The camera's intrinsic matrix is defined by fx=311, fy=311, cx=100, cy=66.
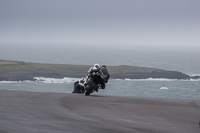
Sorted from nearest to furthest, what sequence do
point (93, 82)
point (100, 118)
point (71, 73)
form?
point (100, 118) → point (93, 82) → point (71, 73)

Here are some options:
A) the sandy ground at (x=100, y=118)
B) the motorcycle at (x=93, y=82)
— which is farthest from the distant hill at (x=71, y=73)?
the sandy ground at (x=100, y=118)

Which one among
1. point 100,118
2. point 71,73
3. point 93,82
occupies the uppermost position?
point 93,82

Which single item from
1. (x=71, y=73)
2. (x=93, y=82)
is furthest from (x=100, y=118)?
(x=71, y=73)

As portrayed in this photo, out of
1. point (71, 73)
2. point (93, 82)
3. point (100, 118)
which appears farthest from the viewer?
point (71, 73)

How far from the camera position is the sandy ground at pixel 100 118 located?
604 centimetres

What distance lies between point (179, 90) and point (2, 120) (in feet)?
239

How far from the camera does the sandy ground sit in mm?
6043

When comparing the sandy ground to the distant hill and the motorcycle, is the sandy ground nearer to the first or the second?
the motorcycle

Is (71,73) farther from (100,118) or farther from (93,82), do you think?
(100,118)

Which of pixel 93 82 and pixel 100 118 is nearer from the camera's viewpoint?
pixel 100 118

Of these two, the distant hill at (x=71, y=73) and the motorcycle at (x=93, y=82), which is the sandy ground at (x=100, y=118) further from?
the distant hill at (x=71, y=73)

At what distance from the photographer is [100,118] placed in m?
7.43

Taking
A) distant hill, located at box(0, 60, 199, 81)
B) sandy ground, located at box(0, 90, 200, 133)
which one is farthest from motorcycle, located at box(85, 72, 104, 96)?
distant hill, located at box(0, 60, 199, 81)

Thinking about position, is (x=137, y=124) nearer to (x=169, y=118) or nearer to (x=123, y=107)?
(x=169, y=118)
